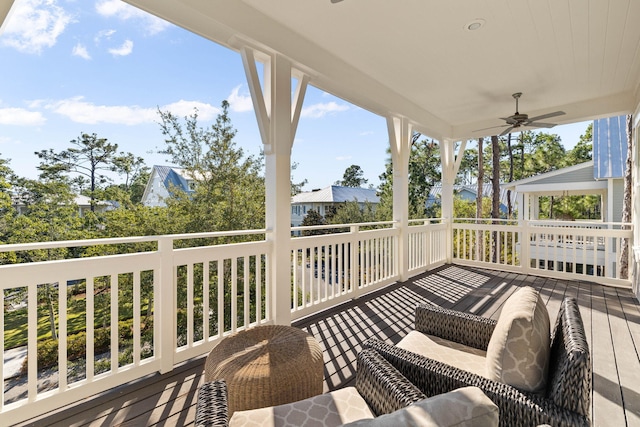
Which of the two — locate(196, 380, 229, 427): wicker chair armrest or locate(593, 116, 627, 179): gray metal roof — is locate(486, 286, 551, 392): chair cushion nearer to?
locate(196, 380, 229, 427): wicker chair armrest

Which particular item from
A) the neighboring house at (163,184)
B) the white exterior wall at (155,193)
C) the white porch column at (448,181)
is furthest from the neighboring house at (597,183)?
the white exterior wall at (155,193)

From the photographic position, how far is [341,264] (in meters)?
3.85

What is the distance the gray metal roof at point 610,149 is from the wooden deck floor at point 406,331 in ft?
15.7

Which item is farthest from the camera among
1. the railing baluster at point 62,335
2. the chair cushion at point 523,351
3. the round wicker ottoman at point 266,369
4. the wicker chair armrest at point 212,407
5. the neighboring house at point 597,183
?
the neighboring house at point 597,183

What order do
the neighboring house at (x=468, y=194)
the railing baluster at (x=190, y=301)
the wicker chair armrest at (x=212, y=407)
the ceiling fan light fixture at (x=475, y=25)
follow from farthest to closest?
the neighboring house at (x=468, y=194) → the ceiling fan light fixture at (x=475, y=25) → the railing baluster at (x=190, y=301) → the wicker chair armrest at (x=212, y=407)

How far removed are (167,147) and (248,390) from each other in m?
7.73

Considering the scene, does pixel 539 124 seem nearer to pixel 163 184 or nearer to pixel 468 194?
pixel 163 184

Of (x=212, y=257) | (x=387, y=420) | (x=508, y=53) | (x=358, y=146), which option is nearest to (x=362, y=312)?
(x=212, y=257)

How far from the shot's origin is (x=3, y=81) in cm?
656

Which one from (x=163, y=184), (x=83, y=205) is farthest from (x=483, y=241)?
(x=83, y=205)

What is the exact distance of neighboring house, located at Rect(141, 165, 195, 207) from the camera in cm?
745

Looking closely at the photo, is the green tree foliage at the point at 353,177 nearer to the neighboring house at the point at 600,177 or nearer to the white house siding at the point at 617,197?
the neighboring house at the point at 600,177

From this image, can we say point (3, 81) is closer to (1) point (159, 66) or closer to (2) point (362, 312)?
(1) point (159, 66)

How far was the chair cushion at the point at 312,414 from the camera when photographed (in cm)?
109
